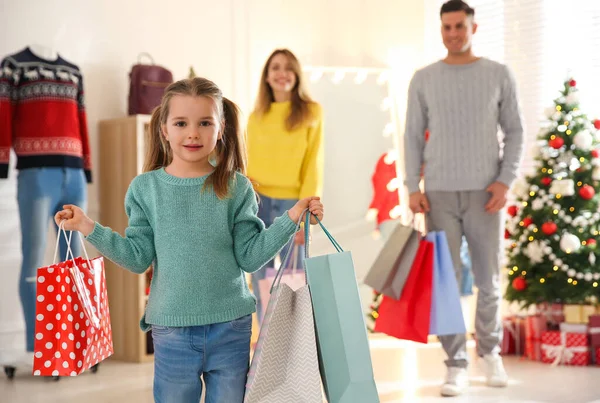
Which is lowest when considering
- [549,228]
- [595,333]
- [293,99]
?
[595,333]

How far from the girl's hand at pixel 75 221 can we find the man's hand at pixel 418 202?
175cm

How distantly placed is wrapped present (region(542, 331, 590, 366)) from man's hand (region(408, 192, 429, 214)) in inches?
48.8

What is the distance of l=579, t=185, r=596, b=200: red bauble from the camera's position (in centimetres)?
427

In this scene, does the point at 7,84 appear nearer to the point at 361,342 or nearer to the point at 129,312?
the point at 129,312

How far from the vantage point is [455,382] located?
11.1ft

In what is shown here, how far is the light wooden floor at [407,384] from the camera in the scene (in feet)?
11.1

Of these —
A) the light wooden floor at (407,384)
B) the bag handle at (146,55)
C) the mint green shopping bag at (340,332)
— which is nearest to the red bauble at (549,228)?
the light wooden floor at (407,384)

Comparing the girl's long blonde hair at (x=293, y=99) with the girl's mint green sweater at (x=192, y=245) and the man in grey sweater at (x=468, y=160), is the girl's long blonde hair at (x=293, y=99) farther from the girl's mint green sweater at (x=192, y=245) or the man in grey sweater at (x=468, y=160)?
the girl's mint green sweater at (x=192, y=245)

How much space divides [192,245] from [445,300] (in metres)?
1.53

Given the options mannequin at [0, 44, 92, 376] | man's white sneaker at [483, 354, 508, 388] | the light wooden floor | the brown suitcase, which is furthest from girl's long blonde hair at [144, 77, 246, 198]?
the brown suitcase

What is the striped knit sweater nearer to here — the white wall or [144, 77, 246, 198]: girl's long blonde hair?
[144, 77, 246, 198]: girl's long blonde hair

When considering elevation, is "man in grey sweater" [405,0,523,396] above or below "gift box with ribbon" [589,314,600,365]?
above

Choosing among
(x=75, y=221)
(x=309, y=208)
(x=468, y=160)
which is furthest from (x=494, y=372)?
(x=75, y=221)

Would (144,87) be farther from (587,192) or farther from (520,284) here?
(587,192)
